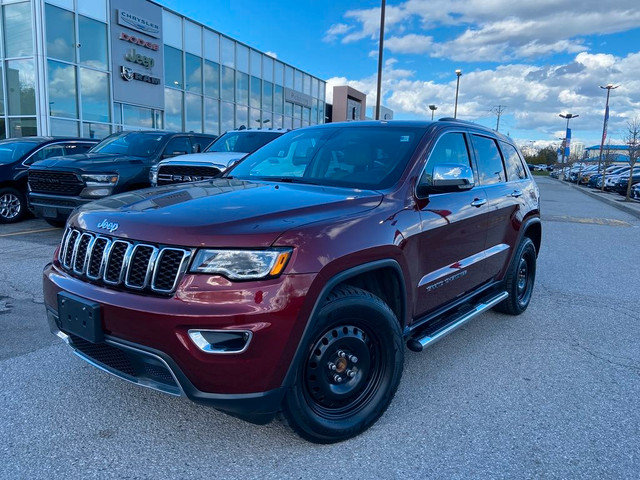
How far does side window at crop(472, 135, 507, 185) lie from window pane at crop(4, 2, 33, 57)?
17.8m

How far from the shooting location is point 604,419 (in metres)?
3.10

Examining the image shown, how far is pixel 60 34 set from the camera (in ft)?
57.1

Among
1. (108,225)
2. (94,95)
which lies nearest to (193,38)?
(94,95)

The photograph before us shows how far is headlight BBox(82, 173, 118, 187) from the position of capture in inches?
316

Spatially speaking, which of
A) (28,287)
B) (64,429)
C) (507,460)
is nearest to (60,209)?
(28,287)

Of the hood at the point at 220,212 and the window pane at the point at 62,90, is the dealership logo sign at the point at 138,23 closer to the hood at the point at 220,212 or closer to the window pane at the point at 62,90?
the window pane at the point at 62,90

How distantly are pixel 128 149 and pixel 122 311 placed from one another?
812 cm

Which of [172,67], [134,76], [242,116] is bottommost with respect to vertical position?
[242,116]

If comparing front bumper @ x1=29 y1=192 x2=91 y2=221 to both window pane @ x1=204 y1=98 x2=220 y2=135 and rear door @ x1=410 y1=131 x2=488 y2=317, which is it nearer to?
rear door @ x1=410 y1=131 x2=488 y2=317

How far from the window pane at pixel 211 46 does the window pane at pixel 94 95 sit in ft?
21.7

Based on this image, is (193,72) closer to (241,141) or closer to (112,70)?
(112,70)

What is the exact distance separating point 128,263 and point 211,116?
2442 cm

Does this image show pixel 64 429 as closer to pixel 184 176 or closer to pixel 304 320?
pixel 304 320

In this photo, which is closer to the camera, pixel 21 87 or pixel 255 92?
pixel 21 87
